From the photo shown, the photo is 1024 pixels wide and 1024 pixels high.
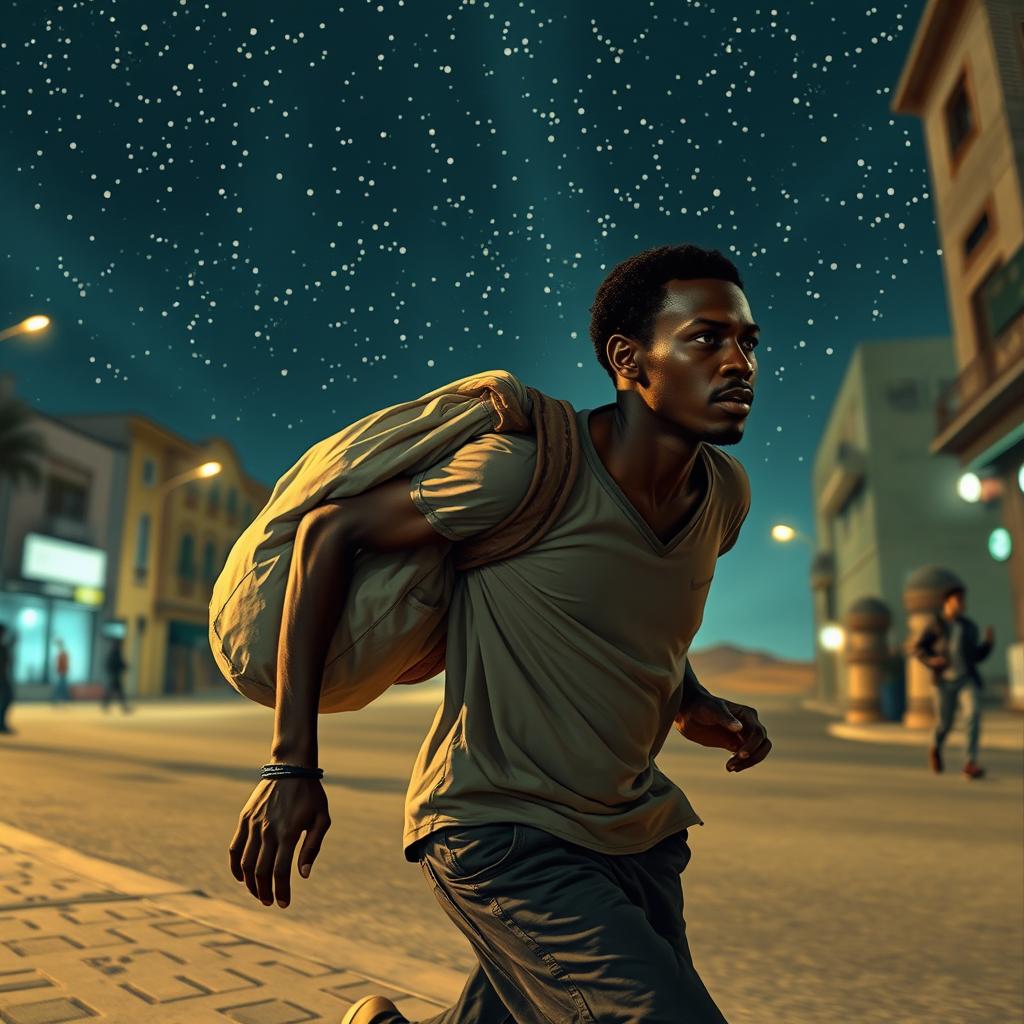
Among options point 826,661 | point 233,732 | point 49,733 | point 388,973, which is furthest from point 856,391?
point 388,973

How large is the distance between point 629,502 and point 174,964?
2.50 m

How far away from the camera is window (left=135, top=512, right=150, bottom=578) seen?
4122cm

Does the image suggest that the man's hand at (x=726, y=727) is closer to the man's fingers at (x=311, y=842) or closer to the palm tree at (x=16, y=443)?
the man's fingers at (x=311, y=842)

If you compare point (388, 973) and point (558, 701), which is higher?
point (558, 701)

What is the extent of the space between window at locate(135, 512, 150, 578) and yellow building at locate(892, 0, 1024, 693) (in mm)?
29677

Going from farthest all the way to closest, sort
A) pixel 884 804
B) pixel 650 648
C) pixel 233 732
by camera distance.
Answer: pixel 233 732
pixel 884 804
pixel 650 648

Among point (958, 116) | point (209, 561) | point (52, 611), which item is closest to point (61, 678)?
point (52, 611)

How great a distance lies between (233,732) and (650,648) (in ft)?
55.2

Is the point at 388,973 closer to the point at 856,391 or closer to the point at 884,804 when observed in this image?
the point at 884,804

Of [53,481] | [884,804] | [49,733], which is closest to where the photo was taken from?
[884,804]

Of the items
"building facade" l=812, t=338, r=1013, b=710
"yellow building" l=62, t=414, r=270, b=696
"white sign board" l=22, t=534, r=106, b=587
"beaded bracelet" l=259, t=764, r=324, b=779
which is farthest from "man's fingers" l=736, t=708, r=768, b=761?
"yellow building" l=62, t=414, r=270, b=696

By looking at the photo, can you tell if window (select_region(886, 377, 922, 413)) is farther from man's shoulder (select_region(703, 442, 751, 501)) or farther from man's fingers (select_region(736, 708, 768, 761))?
man's shoulder (select_region(703, 442, 751, 501))

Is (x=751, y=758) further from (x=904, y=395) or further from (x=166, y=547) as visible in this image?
(x=166, y=547)

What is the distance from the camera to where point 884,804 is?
823 cm
